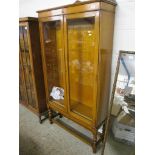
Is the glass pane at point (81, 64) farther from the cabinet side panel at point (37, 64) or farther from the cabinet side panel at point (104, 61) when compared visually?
the cabinet side panel at point (37, 64)

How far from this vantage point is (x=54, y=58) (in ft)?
7.56

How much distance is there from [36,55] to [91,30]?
3.08 feet

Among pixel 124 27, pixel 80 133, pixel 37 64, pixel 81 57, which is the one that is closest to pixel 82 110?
pixel 80 133

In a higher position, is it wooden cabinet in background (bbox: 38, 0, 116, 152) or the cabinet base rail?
wooden cabinet in background (bbox: 38, 0, 116, 152)

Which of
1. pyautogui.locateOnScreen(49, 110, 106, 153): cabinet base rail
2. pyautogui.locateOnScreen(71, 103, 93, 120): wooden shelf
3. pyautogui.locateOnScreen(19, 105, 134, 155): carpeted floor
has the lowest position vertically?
pyautogui.locateOnScreen(19, 105, 134, 155): carpeted floor

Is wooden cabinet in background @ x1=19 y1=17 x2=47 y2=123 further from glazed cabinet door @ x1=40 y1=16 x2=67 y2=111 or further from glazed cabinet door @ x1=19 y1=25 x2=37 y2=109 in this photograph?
glazed cabinet door @ x1=40 y1=16 x2=67 y2=111

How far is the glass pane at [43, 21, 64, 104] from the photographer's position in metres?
2.12

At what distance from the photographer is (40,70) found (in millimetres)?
2381

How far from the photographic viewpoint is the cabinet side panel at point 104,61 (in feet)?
4.94

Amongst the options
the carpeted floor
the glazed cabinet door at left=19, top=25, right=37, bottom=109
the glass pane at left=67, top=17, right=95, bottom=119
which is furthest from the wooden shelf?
the glazed cabinet door at left=19, top=25, right=37, bottom=109
